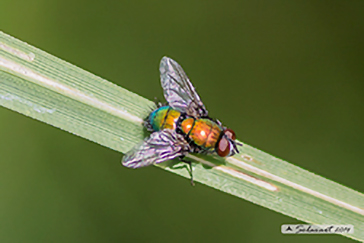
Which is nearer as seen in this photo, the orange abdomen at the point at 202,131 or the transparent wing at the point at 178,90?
the orange abdomen at the point at 202,131

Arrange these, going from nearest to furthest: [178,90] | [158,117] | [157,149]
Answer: [157,149] < [158,117] < [178,90]

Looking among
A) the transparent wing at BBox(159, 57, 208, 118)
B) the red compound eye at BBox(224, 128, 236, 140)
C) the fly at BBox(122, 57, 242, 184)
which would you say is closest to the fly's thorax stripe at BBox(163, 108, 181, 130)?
the fly at BBox(122, 57, 242, 184)

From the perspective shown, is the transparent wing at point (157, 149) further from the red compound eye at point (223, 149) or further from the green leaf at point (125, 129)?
the red compound eye at point (223, 149)

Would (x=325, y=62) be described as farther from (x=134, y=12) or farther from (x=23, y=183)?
(x=23, y=183)

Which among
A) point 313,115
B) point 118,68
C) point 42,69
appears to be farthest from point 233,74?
point 42,69

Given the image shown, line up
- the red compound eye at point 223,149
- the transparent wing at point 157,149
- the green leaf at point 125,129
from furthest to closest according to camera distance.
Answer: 1. the red compound eye at point 223,149
2. the transparent wing at point 157,149
3. the green leaf at point 125,129

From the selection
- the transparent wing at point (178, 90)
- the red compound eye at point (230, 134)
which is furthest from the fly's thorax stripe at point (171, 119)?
the red compound eye at point (230, 134)

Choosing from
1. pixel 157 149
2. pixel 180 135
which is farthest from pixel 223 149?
pixel 157 149

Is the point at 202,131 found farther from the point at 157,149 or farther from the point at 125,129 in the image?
the point at 125,129
